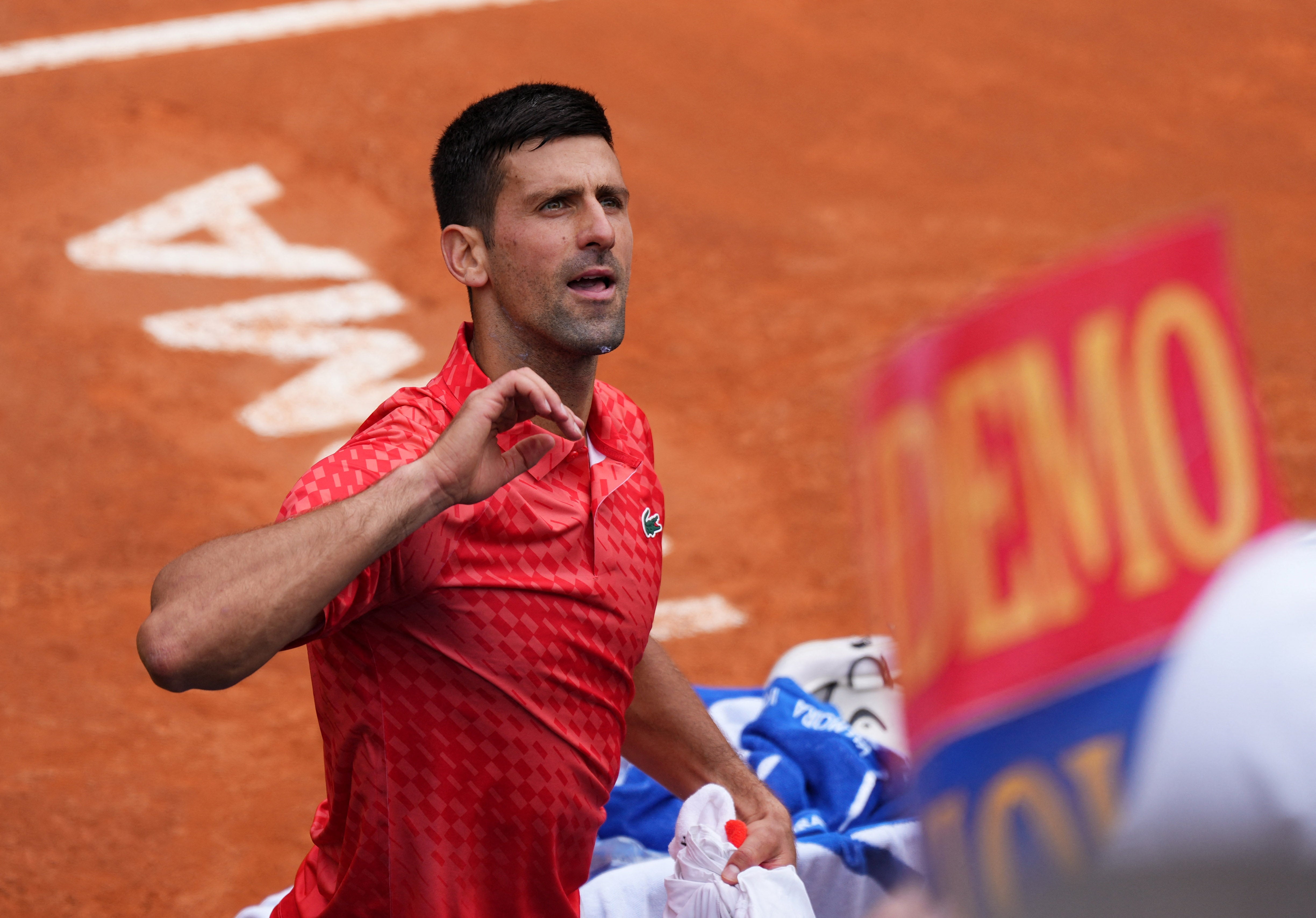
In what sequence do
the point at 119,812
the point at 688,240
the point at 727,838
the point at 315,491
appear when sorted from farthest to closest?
the point at 688,240 → the point at 119,812 → the point at 727,838 → the point at 315,491

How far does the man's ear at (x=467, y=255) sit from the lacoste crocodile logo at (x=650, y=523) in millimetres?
580

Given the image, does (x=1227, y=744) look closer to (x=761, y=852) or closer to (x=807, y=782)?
(x=761, y=852)

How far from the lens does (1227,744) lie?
133 centimetres

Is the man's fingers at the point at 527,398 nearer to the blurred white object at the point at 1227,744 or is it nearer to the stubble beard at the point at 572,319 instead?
the stubble beard at the point at 572,319

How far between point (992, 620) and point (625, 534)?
5.03ft

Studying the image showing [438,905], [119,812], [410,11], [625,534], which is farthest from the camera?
[410,11]

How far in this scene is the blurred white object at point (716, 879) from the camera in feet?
9.66

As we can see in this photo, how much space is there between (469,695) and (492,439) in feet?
1.61

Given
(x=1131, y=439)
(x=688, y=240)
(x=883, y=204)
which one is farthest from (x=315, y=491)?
(x=883, y=204)

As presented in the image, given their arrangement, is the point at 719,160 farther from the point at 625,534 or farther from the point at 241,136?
the point at 625,534

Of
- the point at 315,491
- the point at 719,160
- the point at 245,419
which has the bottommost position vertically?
the point at 315,491

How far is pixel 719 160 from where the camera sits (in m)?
10.8

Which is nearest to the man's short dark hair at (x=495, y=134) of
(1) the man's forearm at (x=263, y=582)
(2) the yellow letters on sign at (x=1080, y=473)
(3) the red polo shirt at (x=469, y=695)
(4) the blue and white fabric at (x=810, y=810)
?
(3) the red polo shirt at (x=469, y=695)

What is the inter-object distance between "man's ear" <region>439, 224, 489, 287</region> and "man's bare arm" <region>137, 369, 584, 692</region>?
615 mm
